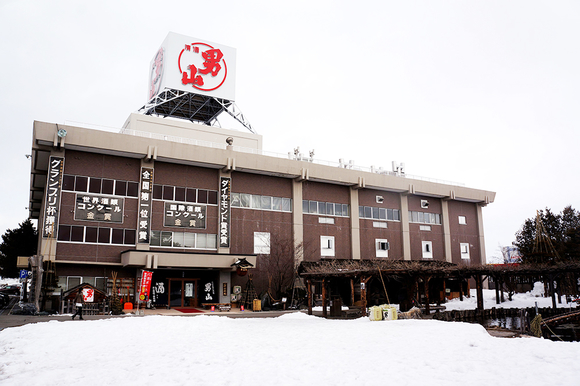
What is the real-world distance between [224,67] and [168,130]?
933cm

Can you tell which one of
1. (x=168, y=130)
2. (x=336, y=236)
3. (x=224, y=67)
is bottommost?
(x=336, y=236)

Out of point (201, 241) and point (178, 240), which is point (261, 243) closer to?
point (201, 241)

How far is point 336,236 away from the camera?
4047 cm

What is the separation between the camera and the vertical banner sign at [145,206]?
31.8m

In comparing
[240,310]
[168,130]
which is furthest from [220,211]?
[168,130]

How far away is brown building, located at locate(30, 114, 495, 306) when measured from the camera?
30359mm

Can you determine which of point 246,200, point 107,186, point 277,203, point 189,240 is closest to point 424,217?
point 277,203

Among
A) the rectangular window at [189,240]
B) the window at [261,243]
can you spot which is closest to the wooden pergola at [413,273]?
the window at [261,243]

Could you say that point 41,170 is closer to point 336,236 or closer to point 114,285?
point 114,285

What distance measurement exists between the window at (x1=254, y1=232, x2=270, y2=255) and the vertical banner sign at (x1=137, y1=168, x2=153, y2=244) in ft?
28.8

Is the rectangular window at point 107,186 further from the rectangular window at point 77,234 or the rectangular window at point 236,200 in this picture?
the rectangular window at point 236,200

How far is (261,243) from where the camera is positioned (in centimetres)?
3662

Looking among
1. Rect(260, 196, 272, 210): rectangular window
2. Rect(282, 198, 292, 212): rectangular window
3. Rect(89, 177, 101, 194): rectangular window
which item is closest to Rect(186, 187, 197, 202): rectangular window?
Rect(260, 196, 272, 210): rectangular window

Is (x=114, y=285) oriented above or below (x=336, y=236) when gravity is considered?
below
